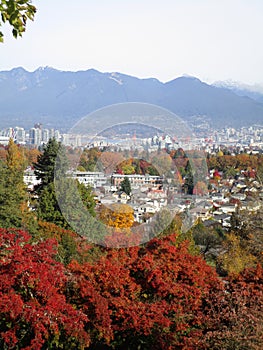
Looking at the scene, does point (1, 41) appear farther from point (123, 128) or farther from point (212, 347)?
point (123, 128)

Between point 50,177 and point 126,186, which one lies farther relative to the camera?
point 50,177

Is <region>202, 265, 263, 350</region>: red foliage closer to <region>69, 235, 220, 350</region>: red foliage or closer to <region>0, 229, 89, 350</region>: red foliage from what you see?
<region>69, 235, 220, 350</region>: red foliage

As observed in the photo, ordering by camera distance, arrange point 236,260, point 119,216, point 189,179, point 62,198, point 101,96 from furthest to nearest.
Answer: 1. point 101,96
2. point 189,179
3. point 62,198
4. point 236,260
5. point 119,216

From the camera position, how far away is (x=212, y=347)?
11.5 ft

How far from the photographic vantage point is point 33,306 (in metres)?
3.55

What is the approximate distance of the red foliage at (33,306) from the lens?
3498 mm

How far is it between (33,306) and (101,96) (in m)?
79.5

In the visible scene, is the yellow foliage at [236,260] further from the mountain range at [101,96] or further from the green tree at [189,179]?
the mountain range at [101,96]

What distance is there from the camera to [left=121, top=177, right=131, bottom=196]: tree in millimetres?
7323

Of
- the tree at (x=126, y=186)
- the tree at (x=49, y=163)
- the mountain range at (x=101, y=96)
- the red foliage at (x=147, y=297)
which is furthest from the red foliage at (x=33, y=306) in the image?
the mountain range at (x=101, y=96)

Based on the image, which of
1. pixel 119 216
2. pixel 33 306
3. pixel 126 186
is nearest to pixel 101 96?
pixel 126 186

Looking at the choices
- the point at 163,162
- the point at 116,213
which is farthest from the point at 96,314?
the point at 163,162

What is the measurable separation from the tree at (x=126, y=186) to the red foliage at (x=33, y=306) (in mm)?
3384

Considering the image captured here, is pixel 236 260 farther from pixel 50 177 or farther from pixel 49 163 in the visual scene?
pixel 49 163
